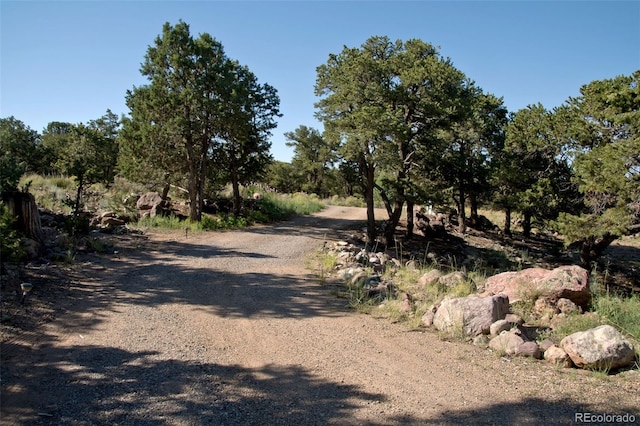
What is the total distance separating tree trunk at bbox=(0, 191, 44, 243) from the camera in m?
8.41

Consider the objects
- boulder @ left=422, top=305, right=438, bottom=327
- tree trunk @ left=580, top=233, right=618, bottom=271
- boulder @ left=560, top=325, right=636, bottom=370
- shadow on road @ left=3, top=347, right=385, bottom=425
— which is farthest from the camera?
tree trunk @ left=580, top=233, right=618, bottom=271

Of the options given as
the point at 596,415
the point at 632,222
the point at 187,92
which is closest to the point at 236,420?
the point at 596,415

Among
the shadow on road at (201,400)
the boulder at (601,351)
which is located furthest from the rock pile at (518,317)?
the shadow on road at (201,400)

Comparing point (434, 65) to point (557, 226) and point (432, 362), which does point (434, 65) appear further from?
point (432, 362)

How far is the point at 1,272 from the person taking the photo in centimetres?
642

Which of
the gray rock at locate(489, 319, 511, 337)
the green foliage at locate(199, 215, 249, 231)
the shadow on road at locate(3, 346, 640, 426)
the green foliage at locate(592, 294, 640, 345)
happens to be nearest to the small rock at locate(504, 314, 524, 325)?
the gray rock at locate(489, 319, 511, 337)

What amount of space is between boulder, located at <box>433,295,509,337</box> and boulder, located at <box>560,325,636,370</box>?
106cm

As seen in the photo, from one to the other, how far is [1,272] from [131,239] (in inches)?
216

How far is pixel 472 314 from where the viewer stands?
5742 millimetres

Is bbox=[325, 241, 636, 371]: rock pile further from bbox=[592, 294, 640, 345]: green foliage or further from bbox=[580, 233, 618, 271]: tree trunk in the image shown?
bbox=[580, 233, 618, 271]: tree trunk

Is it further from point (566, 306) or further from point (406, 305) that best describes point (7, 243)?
point (566, 306)

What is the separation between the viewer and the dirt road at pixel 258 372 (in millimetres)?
3686

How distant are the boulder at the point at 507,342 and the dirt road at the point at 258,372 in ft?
0.50

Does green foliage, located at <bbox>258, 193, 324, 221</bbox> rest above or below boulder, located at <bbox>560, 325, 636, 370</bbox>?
above
